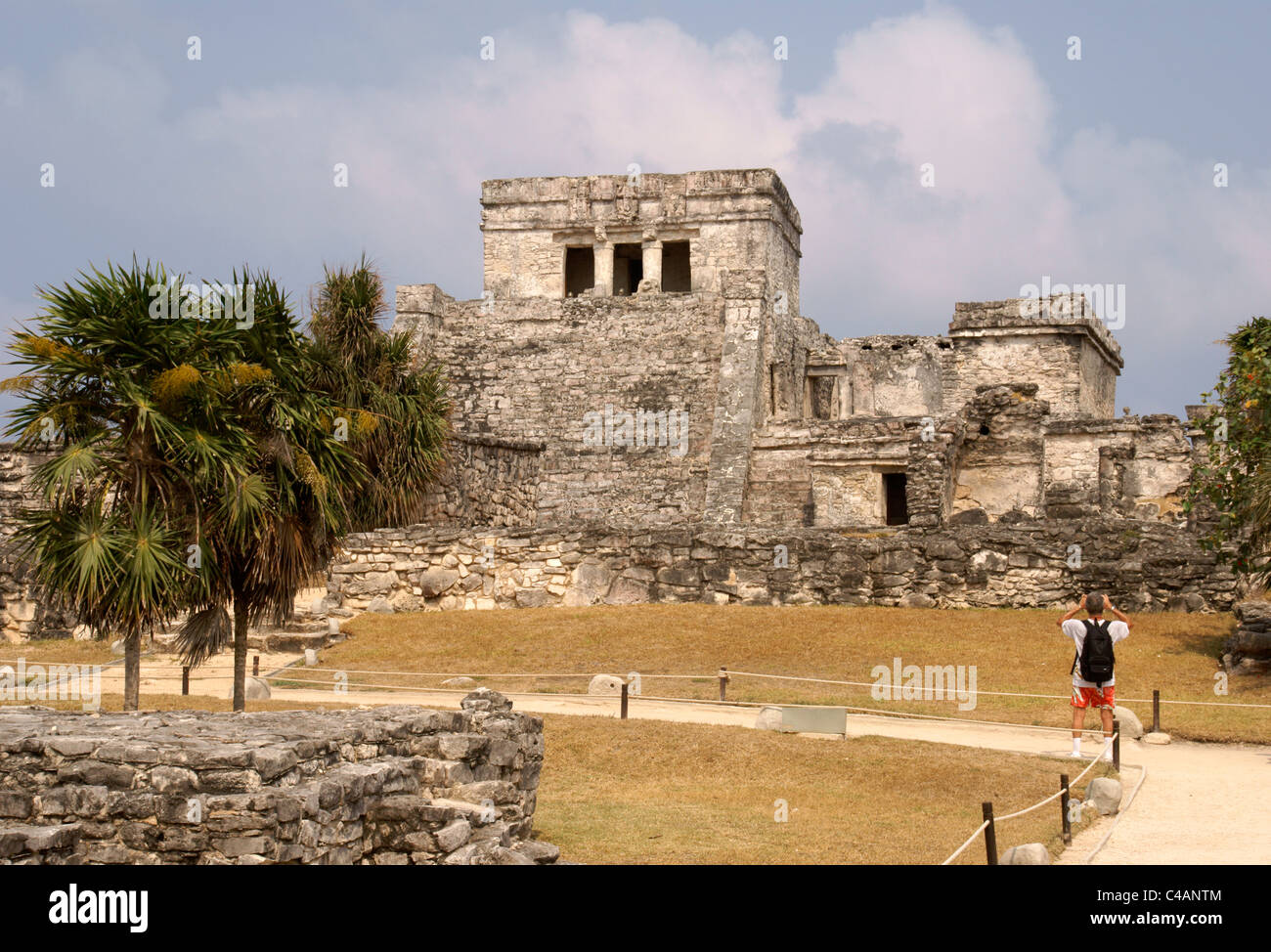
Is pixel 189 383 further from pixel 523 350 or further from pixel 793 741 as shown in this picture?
pixel 523 350

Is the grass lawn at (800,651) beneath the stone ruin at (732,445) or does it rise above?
beneath

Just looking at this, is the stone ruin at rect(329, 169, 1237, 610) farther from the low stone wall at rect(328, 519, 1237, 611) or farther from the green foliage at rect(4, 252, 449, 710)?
the green foliage at rect(4, 252, 449, 710)

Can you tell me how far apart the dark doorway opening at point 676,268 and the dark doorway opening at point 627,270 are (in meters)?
0.60

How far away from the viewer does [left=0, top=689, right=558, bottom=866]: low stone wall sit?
6152 millimetres

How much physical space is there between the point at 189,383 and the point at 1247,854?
8534mm

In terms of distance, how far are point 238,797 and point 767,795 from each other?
4.53 meters

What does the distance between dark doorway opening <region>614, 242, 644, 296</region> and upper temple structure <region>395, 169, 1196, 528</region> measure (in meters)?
0.07

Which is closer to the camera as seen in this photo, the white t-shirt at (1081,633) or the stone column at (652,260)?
the white t-shirt at (1081,633)

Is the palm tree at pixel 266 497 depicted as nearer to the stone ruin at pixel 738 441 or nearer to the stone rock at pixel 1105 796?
the stone ruin at pixel 738 441

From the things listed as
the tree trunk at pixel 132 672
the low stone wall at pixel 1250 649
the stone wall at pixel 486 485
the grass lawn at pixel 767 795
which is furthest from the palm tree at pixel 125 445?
the stone wall at pixel 486 485

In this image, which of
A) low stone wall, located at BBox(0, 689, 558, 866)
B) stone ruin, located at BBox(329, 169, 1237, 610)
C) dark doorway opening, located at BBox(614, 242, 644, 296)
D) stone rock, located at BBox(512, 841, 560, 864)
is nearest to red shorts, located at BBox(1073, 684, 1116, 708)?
low stone wall, located at BBox(0, 689, 558, 866)

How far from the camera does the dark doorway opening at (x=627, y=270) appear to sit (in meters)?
33.2

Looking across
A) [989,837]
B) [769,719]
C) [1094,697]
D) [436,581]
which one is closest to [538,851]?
[989,837]

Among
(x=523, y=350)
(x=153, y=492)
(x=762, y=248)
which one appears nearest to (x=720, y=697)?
(x=153, y=492)
